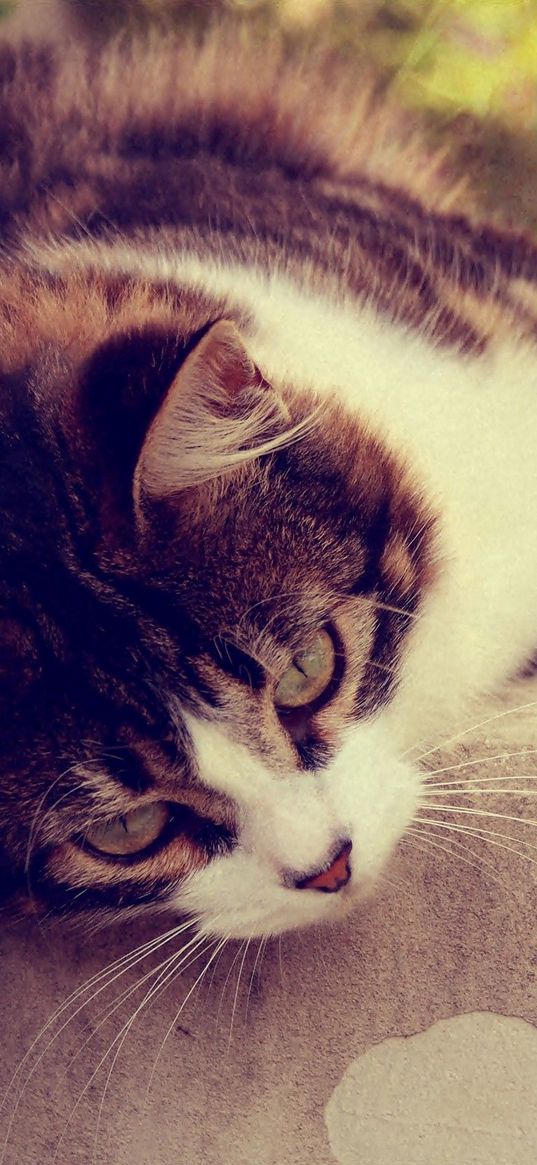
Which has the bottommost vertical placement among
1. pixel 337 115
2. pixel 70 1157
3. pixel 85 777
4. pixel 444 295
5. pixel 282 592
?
pixel 70 1157

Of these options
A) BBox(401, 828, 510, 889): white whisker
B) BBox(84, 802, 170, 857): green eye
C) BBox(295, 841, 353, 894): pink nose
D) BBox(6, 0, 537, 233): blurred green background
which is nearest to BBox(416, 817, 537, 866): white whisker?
BBox(401, 828, 510, 889): white whisker

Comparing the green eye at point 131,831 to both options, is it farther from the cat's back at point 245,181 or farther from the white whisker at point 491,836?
the cat's back at point 245,181

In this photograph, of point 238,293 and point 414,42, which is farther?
point 414,42

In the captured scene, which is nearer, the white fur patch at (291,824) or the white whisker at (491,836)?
the white fur patch at (291,824)

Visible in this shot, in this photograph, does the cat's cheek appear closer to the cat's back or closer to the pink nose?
the pink nose

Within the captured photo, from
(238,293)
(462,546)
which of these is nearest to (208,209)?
(238,293)

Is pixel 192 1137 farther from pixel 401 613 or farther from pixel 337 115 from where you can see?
pixel 337 115

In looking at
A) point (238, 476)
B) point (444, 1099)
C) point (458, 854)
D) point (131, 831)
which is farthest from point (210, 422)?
point (444, 1099)

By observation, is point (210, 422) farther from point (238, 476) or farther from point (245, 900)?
point (245, 900)

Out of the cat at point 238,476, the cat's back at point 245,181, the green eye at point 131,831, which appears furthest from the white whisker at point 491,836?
the cat's back at point 245,181
